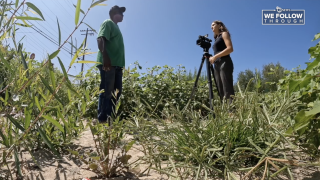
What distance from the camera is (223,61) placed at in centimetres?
261

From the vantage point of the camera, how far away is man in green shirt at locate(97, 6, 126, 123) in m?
2.36

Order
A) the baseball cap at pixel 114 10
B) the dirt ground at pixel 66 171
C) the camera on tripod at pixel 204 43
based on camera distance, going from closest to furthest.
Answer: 1. the dirt ground at pixel 66 171
2. the baseball cap at pixel 114 10
3. the camera on tripod at pixel 204 43

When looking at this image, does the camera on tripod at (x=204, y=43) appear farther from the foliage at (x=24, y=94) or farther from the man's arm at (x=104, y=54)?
the foliage at (x=24, y=94)

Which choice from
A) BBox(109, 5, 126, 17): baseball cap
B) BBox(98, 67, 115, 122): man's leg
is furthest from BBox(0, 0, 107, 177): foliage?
BBox(109, 5, 126, 17): baseball cap

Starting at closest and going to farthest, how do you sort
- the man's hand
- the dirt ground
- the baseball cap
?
the dirt ground → the man's hand → the baseball cap

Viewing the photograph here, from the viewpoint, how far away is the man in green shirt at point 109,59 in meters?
2.36

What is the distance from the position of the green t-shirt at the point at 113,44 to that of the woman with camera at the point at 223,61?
109cm

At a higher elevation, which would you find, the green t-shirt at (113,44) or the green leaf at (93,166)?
the green t-shirt at (113,44)

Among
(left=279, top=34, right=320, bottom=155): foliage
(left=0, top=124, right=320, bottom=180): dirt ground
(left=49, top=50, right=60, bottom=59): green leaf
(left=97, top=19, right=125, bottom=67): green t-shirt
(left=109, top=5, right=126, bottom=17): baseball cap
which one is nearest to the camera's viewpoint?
(left=49, top=50, right=60, bottom=59): green leaf

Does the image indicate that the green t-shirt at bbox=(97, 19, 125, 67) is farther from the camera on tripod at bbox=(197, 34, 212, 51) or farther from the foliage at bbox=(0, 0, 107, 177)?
the foliage at bbox=(0, 0, 107, 177)

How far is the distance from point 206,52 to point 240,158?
205 cm

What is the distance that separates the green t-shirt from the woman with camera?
1.09 metres

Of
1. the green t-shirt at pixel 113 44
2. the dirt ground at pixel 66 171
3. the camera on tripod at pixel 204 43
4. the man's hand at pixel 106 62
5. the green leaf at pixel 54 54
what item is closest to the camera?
the green leaf at pixel 54 54

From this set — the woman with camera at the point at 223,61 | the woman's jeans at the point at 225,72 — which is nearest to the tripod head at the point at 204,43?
the woman with camera at the point at 223,61
